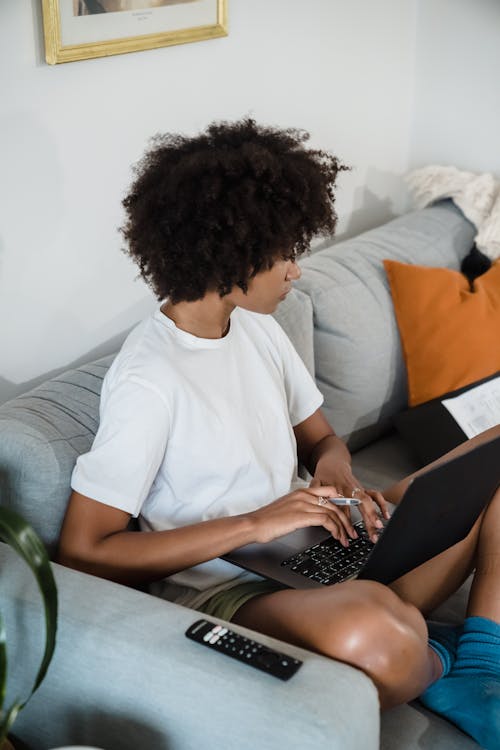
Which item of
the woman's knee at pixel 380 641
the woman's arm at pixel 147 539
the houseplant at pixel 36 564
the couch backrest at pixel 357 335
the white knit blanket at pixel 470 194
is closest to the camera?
the houseplant at pixel 36 564

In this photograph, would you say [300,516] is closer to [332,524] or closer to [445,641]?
[332,524]

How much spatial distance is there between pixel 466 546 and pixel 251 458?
0.41m

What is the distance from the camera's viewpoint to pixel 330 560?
158 cm

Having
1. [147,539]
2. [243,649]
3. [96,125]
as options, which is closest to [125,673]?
[243,649]

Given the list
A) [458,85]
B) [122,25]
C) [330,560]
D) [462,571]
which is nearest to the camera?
[330,560]

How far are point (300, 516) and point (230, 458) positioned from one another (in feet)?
0.57

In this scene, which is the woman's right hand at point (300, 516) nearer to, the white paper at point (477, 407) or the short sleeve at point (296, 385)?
the short sleeve at point (296, 385)

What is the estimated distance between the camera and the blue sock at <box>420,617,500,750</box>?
4.74ft

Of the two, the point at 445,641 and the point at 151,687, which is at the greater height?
the point at 151,687

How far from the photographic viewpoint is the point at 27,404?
162 cm

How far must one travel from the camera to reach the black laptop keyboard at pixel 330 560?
1.53 metres

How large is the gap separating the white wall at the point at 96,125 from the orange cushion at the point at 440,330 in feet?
1.60

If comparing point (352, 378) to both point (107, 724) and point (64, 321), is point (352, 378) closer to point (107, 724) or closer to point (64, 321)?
point (64, 321)

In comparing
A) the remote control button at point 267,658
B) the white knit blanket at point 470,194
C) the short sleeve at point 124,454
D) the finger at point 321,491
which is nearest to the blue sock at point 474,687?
the finger at point 321,491
